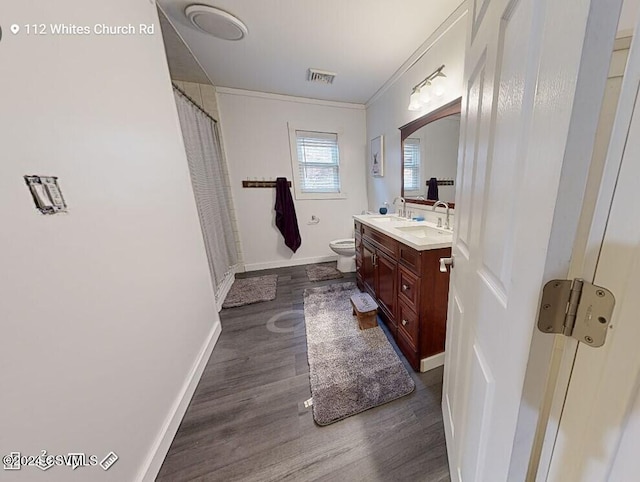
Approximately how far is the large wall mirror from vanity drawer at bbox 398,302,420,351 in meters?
0.92

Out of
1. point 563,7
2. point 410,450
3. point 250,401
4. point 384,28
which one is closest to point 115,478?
point 250,401

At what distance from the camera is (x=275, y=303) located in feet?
8.05

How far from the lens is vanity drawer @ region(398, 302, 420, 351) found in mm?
1426

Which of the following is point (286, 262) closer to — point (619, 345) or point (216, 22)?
point (216, 22)

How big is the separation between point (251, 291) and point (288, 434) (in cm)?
175

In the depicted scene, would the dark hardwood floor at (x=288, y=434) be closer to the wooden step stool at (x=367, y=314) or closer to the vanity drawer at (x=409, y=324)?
the vanity drawer at (x=409, y=324)

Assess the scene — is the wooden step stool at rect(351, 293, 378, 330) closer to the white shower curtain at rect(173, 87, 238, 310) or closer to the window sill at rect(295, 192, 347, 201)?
the white shower curtain at rect(173, 87, 238, 310)

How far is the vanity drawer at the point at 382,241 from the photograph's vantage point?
1.63m

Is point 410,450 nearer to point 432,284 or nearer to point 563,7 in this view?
point 432,284

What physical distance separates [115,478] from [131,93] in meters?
1.64

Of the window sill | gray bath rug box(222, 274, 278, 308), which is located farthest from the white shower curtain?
the window sill

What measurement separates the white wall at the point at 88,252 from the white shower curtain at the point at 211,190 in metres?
0.74

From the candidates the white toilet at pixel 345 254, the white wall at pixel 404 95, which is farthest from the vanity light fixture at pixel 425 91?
the white toilet at pixel 345 254

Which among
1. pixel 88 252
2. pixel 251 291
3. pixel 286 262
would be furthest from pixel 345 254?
pixel 88 252
